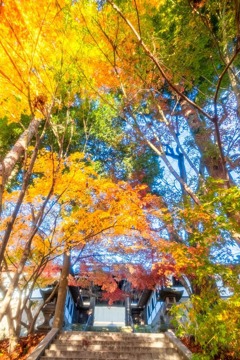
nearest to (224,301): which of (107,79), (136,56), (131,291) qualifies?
(136,56)

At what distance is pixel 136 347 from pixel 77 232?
4.24 meters

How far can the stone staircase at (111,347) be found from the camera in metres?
7.54

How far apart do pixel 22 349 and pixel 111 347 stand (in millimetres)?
2902

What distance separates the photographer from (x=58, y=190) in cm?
830

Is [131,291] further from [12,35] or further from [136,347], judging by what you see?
[12,35]

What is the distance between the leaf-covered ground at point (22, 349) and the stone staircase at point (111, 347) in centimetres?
72

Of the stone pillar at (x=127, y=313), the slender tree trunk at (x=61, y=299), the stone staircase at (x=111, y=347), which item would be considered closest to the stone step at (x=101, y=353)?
the stone staircase at (x=111, y=347)

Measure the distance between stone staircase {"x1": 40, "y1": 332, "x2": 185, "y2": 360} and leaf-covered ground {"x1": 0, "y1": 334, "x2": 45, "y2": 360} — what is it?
2.35 ft

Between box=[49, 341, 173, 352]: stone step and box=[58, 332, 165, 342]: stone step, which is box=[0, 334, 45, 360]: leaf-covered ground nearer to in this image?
box=[49, 341, 173, 352]: stone step

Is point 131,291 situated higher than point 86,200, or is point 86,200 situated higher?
point 86,200

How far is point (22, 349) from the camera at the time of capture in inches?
318

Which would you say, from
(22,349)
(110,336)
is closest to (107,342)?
(110,336)

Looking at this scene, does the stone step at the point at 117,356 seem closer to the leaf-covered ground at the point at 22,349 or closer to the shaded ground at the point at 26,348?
the shaded ground at the point at 26,348

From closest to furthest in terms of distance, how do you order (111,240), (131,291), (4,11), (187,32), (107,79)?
(4,11) → (187,32) → (107,79) → (111,240) → (131,291)
